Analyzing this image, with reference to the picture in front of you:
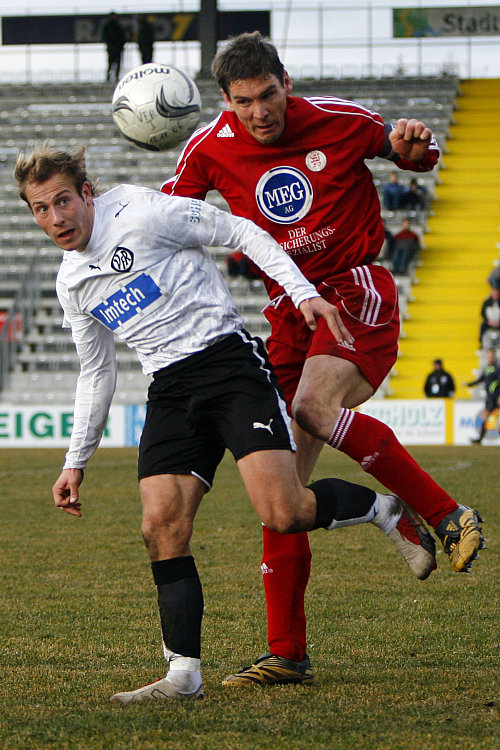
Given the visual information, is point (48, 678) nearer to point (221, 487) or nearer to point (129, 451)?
point (221, 487)

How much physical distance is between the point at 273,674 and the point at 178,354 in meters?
1.20

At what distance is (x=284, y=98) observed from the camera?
412 cm

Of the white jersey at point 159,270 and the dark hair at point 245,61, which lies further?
the dark hair at point 245,61

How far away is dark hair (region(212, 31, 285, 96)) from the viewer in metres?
3.96

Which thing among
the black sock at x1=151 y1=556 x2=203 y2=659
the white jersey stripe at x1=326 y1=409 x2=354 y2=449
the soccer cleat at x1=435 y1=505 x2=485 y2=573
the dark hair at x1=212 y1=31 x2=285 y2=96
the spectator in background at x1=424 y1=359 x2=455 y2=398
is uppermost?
the dark hair at x1=212 y1=31 x2=285 y2=96

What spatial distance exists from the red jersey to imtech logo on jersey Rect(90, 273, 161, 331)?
0.68m

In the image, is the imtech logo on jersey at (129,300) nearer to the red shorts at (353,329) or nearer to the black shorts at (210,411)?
the black shorts at (210,411)

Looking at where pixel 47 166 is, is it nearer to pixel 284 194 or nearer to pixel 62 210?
pixel 62 210

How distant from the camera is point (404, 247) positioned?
2266cm

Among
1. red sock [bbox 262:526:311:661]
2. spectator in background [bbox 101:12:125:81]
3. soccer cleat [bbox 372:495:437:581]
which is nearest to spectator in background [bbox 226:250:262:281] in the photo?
spectator in background [bbox 101:12:125:81]

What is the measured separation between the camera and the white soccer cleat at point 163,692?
3.67 metres

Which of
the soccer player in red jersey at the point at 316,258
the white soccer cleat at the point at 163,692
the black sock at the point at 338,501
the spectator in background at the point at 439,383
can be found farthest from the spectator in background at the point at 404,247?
the white soccer cleat at the point at 163,692

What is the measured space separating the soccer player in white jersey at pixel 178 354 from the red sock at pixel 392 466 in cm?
23

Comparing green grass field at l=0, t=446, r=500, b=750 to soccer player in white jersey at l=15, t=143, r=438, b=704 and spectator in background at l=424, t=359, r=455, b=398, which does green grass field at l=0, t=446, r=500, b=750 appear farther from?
spectator in background at l=424, t=359, r=455, b=398
